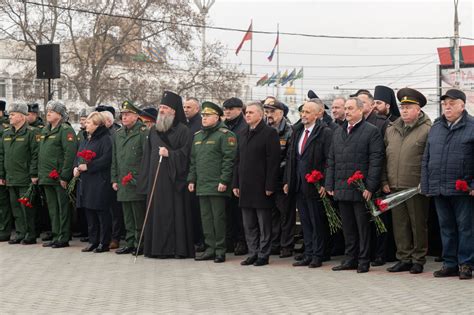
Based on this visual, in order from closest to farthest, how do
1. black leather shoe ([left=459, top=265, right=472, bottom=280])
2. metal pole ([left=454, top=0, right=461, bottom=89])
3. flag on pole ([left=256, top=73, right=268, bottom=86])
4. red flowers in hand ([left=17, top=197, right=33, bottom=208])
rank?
1. black leather shoe ([left=459, top=265, right=472, bottom=280])
2. red flowers in hand ([left=17, top=197, right=33, bottom=208])
3. metal pole ([left=454, top=0, right=461, bottom=89])
4. flag on pole ([left=256, top=73, right=268, bottom=86])

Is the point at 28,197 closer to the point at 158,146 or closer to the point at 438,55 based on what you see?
the point at 158,146

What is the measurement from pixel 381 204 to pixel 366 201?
0.19 m

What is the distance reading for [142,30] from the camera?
46531 millimetres

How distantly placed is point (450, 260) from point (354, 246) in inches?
50.4

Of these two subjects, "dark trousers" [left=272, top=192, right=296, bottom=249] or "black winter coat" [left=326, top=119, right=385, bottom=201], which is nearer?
"black winter coat" [left=326, top=119, right=385, bottom=201]

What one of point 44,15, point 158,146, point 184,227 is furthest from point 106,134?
point 44,15

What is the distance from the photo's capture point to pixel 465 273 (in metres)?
9.56

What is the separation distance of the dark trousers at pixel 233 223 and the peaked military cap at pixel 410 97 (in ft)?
10.3

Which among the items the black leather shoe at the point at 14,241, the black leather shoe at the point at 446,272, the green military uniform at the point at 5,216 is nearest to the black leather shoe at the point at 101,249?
the black leather shoe at the point at 14,241

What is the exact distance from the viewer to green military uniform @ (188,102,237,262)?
11.7 metres

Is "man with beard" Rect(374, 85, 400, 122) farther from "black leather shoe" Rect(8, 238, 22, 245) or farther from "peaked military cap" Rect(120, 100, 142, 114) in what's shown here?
"black leather shoe" Rect(8, 238, 22, 245)

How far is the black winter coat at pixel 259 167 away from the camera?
444 inches

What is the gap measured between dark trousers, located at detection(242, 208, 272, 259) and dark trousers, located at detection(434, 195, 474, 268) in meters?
2.39

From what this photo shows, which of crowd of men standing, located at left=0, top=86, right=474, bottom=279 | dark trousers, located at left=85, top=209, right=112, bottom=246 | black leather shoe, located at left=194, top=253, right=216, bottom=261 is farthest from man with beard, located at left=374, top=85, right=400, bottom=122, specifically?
dark trousers, located at left=85, top=209, right=112, bottom=246
